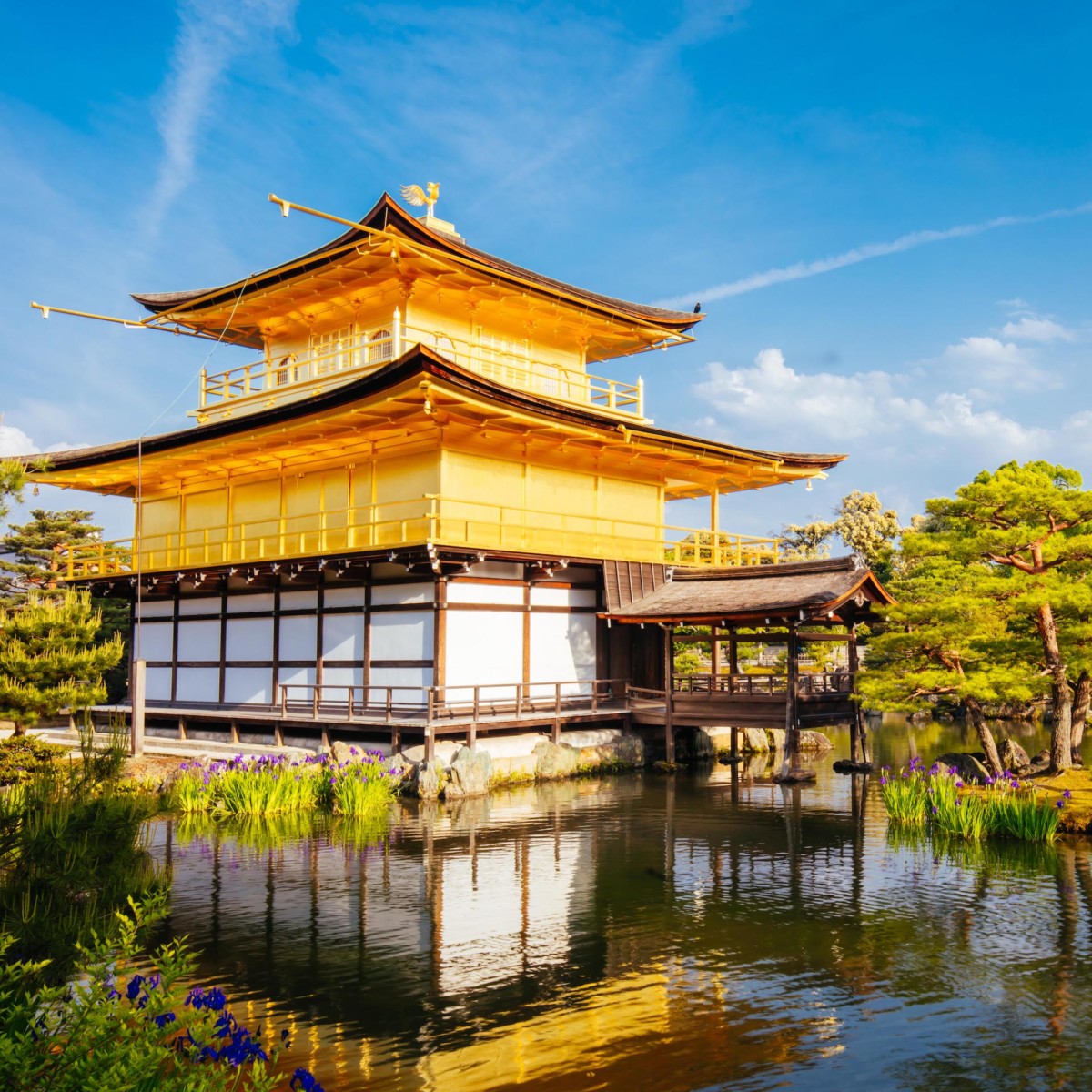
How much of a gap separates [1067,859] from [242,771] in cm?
1284

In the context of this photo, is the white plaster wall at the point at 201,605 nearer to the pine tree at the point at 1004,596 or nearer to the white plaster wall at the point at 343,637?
the white plaster wall at the point at 343,637

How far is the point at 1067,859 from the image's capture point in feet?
43.9

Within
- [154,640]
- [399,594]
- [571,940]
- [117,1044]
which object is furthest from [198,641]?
[117,1044]

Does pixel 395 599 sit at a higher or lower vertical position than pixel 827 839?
higher

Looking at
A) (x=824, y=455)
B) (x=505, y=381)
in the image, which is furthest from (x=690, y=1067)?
(x=824, y=455)

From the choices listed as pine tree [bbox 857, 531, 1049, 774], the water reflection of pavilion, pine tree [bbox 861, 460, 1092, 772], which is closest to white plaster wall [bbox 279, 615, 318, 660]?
the water reflection of pavilion

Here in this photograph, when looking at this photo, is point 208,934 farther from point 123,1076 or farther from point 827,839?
point 827,839

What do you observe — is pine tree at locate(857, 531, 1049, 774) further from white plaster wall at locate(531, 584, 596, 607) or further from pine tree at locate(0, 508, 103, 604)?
pine tree at locate(0, 508, 103, 604)

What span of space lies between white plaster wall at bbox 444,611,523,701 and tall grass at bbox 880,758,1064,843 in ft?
30.0

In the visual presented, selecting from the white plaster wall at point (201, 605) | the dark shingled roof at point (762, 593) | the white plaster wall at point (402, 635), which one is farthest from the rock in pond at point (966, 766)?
the white plaster wall at point (201, 605)

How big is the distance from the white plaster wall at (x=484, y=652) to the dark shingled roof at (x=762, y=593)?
2.51 metres

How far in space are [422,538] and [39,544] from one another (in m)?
22.0

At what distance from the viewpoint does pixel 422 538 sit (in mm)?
21266

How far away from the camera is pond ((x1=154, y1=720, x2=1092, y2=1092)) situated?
7527mm
